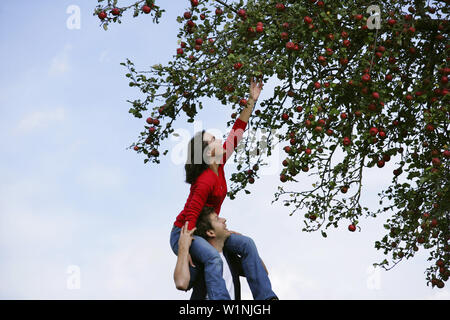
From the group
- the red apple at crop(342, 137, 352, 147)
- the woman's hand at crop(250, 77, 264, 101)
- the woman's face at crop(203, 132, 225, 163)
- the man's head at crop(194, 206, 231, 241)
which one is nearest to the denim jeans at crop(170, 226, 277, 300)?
the man's head at crop(194, 206, 231, 241)

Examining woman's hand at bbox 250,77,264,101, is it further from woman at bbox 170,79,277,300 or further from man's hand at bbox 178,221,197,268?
man's hand at bbox 178,221,197,268

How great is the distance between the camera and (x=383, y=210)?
809 cm

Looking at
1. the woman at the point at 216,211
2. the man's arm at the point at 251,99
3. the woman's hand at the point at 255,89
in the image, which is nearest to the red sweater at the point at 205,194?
the woman at the point at 216,211

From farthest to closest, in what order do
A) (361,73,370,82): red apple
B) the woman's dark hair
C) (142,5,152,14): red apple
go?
1. (361,73,370,82): red apple
2. (142,5,152,14): red apple
3. the woman's dark hair

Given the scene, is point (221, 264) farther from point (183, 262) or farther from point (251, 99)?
point (251, 99)

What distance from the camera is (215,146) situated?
519 cm

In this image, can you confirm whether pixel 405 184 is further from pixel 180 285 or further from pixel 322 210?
pixel 180 285

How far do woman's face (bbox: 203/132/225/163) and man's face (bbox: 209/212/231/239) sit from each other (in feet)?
1.92

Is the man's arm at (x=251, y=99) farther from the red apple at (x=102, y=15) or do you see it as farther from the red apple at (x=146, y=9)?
the red apple at (x=102, y=15)

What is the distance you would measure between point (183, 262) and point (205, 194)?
63cm

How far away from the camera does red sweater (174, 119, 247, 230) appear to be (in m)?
4.80
